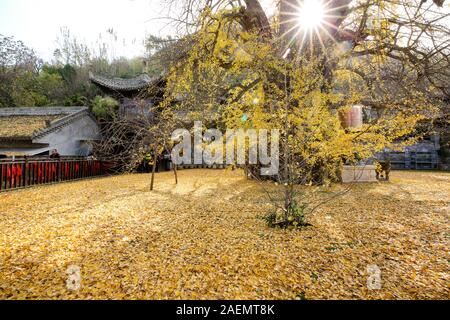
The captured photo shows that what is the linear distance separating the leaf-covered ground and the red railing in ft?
9.42

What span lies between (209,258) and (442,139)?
20.3m

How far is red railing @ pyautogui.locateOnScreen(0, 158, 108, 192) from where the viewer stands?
24.9ft

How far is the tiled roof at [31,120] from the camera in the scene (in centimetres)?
1133

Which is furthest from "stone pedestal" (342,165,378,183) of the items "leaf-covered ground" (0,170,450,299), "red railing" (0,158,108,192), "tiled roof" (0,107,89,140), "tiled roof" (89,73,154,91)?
"tiled roof" (0,107,89,140)

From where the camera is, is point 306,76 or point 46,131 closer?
point 306,76

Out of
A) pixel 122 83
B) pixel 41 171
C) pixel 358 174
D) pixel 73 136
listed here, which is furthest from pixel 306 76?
pixel 122 83

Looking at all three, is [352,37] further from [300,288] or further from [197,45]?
[300,288]

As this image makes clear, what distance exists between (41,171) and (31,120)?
6.47m

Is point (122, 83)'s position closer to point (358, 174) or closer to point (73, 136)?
point (73, 136)

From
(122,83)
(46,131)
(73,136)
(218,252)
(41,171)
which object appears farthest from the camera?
(122,83)

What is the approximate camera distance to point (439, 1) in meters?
6.00

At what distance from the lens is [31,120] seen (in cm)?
1325

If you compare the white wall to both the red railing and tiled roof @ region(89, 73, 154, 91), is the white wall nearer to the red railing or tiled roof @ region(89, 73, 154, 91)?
tiled roof @ region(89, 73, 154, 91)
